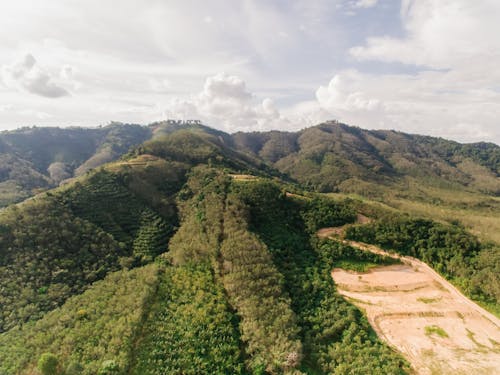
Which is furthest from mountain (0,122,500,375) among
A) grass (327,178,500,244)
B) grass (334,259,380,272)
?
grass (327,178,500,244)

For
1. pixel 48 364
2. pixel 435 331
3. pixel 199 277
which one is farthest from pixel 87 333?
pixel 435 331

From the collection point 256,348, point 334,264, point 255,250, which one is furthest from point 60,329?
point 334,264

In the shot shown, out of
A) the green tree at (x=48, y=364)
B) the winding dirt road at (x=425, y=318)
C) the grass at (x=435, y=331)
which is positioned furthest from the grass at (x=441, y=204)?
the green tree at (x=48, y=364)

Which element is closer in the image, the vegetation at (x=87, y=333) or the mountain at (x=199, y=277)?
the vegetation at (x=87, y=333)

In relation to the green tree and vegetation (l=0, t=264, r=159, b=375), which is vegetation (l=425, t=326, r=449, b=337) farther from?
the green tree

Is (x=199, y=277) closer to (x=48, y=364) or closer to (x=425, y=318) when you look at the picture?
(x=48, y=364)

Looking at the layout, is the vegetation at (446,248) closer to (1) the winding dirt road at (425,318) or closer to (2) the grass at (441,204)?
(1) the winding dirt road at (425,318)

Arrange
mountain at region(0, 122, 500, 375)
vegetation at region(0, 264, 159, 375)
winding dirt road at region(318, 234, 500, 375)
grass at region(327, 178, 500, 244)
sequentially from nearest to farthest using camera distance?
vegetation at region(0, 264, 159, 375) < mountain at region(0, 122, 500, 375) < winding dirt road at region(318, 234, 500, 375) < grass at region(327, 178, 500, 244)
